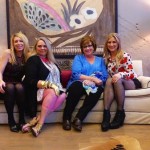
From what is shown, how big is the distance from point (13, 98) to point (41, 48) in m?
0.66

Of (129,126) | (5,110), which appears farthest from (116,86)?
(5,110)

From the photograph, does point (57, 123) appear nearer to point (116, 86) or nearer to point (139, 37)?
point (116, 86)

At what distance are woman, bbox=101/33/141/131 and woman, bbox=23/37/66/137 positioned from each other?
518 mm

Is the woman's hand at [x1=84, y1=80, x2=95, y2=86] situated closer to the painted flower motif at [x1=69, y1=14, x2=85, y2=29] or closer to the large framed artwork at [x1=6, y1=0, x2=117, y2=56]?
the large framed artwork at [x1=6, y1=0, x2=117, y2=56]

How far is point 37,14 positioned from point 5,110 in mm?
1683

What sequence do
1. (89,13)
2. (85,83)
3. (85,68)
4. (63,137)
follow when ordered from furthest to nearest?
(89,13), (85,68), (85,83), (63,137)

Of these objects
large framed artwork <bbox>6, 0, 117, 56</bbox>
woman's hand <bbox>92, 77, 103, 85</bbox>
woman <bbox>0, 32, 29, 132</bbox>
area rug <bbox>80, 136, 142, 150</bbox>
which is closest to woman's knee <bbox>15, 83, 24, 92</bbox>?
woman <bbox>0, 32, 29, 132</bbox>

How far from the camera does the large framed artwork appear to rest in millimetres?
3984

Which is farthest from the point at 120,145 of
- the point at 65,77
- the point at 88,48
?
the point at 65,77

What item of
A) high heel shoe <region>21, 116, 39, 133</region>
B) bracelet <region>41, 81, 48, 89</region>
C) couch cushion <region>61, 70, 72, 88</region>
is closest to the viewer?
high heel shoe <region>21, 116, 39, 133</region>

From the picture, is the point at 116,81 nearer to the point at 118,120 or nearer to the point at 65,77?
the point at 118,120

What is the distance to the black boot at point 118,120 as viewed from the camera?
2.88 m

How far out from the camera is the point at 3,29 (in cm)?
407

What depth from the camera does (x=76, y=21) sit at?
4.02 meters
